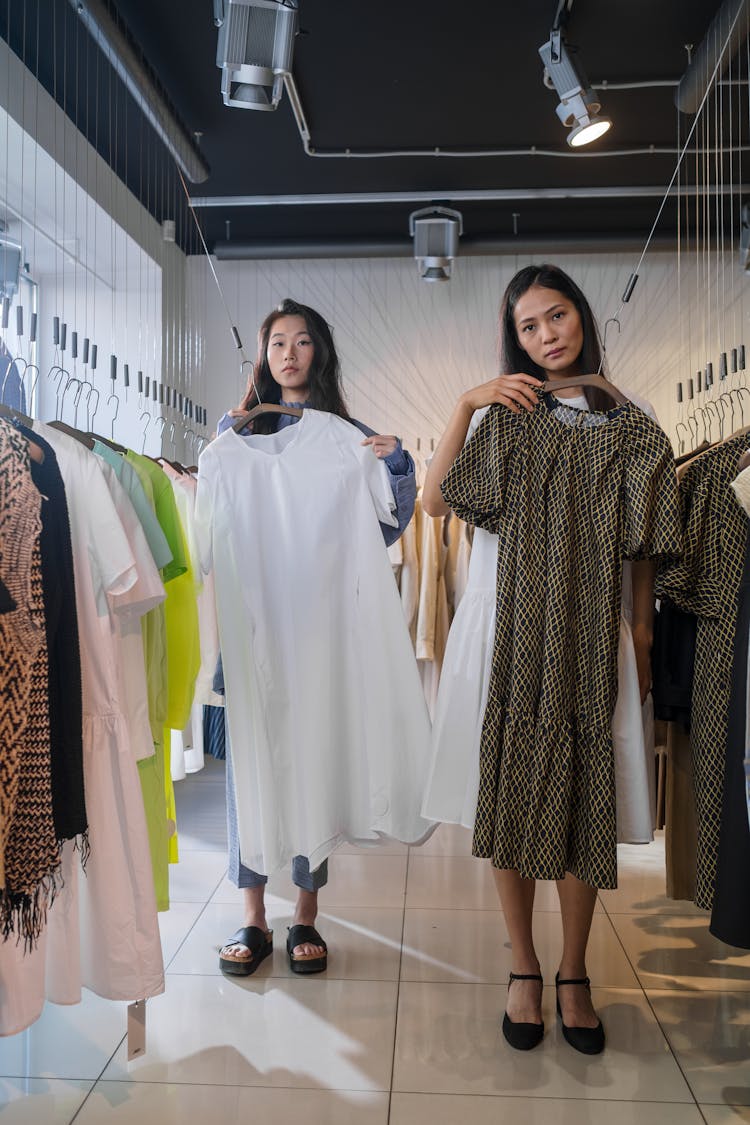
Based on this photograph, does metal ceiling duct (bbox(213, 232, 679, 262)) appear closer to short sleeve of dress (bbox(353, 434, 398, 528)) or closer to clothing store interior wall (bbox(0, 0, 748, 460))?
clothing store interior wall (bbox(0, 0, 748, 460))

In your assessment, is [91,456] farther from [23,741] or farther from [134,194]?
[134,194]

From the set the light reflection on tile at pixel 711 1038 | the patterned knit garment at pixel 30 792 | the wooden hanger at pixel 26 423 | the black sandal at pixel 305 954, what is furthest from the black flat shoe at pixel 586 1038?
the wooden hanger at pixel 26 423

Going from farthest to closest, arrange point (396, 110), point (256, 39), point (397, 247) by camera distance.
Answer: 1. point (397, 247)
2. point (396, 110)
3. point (256, 39)

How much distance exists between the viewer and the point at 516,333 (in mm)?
2357

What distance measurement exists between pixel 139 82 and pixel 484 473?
2379mm

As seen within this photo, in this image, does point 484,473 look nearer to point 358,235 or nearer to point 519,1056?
point 519,1056

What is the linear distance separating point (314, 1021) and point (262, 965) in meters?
0.36

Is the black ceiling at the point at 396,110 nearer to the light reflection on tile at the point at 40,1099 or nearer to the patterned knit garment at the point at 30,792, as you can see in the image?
the patterned knit garment at the point at 30,792

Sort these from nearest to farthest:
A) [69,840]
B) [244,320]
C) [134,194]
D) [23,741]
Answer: [23,741]
[69,840]
[134,194]
[244,320]

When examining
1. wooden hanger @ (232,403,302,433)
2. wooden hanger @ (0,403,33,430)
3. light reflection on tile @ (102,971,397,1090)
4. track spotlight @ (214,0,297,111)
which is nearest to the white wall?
track spotlight @ (214,0,297,111)

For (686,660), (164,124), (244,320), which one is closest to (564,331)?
(686,660)

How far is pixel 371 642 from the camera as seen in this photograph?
2406 mm

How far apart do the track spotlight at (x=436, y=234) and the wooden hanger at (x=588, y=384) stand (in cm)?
300

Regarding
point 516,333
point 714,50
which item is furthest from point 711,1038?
point 714,50
